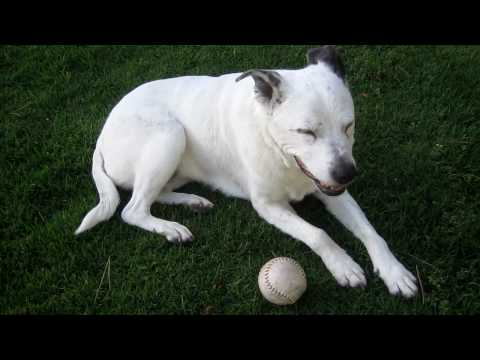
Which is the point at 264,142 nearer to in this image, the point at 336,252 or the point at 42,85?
the point at 336,252

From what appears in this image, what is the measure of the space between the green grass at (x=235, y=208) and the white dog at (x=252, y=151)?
142 millimetres

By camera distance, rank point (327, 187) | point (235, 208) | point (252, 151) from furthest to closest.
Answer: point (235, 208)
point (252, 151)
point (327, 187)

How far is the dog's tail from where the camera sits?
12.9ft

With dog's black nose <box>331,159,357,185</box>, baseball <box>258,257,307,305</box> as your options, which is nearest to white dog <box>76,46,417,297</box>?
dog's black nose <box>331,159,357,185</box>

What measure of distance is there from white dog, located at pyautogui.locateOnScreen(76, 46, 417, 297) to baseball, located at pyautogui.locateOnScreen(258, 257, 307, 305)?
14.3 inches

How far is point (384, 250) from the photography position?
3.54 meters

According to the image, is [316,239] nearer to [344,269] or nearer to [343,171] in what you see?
[344,269]

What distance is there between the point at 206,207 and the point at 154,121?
83 centimetres

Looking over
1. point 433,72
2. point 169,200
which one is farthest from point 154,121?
point 433,72

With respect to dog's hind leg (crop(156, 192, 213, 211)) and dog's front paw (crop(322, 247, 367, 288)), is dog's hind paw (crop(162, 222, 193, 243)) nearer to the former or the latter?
dog's hind leg (crop(156, 192, 213, 211))

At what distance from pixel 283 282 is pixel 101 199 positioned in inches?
67.8

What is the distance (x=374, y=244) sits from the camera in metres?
3.57

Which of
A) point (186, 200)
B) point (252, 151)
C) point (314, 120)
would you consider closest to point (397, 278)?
point (314, 120)

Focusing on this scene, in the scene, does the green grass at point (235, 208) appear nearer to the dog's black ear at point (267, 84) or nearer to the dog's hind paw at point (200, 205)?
the dog's hind paw at point (200, 205)
